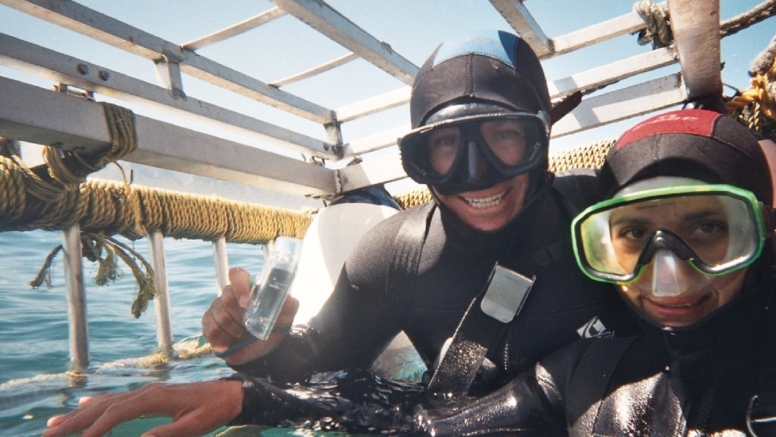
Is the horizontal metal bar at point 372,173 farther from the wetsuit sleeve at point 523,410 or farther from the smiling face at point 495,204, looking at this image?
the wetsuit sleeve at point 523,410

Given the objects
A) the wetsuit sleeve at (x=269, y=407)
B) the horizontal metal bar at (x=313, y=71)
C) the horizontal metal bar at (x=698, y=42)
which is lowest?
the wetsuit sleeve at (x=269, y=407)

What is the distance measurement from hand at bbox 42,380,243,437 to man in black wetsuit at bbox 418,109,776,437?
0.76 metres

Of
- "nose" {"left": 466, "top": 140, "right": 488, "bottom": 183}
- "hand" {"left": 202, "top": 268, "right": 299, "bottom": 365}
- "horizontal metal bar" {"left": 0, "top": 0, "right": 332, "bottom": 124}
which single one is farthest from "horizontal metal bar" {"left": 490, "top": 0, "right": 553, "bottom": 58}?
"hand" {"left": 202, "top": 268, "right": 299, "bottom": 365}

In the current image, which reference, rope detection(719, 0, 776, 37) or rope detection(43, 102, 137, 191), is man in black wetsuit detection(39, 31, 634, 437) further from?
rope detection(719, 0, 776, 37)

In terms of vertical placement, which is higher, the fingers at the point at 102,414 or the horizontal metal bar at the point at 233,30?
the horizontal metal bar at the point at 233,30

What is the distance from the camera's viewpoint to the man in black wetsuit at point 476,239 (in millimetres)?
1811

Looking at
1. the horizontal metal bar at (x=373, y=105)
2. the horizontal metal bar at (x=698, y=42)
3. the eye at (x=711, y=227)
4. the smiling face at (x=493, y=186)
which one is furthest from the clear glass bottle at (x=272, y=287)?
the horizontal metal bar at (x=373, y=105)

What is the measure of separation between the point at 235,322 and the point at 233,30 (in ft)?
5.81

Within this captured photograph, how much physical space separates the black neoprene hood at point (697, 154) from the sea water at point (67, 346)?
1.43m

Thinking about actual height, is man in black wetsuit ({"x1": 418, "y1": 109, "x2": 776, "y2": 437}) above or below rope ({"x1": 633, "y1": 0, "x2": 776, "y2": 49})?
below

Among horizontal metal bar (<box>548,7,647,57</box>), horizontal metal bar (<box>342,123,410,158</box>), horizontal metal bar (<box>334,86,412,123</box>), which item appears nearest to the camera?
horizontal metal bar (<box>548,7,647,57</box>)

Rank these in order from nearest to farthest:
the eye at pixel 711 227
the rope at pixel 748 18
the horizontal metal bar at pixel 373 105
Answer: the eye at pixel 711 227, the rope at pixel 748 18, the horizontal metal bar at pixel 373 105

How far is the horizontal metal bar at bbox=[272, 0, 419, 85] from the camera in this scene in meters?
2.28

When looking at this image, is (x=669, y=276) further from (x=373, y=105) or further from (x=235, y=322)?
(x=373, y=105)
